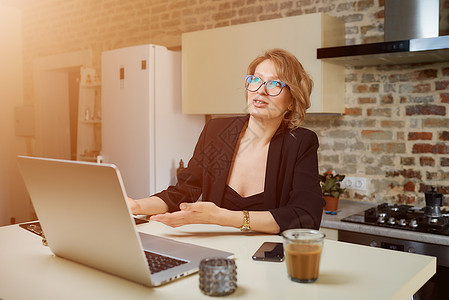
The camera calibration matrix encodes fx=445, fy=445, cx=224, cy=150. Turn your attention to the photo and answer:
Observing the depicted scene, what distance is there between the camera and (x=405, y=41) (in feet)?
7.54

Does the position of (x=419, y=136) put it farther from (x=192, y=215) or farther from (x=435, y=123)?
(x=192, y=215)

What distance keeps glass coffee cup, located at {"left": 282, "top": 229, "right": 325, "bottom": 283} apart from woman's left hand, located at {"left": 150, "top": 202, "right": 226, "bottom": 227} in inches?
15.8

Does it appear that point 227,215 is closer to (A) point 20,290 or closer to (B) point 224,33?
(A) point 20,290

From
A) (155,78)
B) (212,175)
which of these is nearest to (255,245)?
(212,175)

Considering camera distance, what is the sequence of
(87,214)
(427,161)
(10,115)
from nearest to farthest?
(87,214)
(427,161)
(10,115)

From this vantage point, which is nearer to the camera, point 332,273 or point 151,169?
point 332,273

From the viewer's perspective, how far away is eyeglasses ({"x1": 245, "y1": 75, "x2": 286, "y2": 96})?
1.78 metres

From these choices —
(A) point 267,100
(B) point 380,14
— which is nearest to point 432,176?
(B) point 380,14

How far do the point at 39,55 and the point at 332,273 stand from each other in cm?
511

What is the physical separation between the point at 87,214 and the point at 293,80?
1059mm

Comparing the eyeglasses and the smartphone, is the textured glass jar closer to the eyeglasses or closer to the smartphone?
the smartphone

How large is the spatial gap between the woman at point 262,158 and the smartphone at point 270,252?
0.93 feet

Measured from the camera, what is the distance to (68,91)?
5.51 meters

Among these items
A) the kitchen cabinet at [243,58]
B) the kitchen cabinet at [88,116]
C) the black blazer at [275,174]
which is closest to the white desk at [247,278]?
the black blazer at [275,174]
